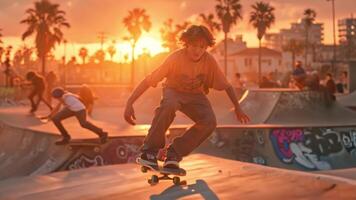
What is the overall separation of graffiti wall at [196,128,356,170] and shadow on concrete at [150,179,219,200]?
584cm

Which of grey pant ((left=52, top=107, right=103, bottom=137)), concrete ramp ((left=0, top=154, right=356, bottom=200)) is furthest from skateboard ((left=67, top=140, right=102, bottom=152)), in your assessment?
concrete ramp ((left=0, top=154, right=356, bottom=200))

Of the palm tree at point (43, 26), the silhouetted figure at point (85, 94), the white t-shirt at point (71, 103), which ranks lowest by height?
the white t-shirt at point (71, 103)

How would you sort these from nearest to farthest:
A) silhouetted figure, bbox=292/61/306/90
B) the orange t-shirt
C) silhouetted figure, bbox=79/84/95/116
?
the orange t-shirt, silhouetted figure, bbox=79/84/95/116, silhouetted figure, bbox=292/61/306/90

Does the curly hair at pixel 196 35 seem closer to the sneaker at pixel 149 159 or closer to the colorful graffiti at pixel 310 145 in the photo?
the sneaker at pixel 149 159

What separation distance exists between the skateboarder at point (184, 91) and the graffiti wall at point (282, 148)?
564 centimetres

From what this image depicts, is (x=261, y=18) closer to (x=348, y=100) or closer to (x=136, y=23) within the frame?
(x=136, y=23)

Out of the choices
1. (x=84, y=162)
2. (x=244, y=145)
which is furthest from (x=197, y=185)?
(x=244, y=145)

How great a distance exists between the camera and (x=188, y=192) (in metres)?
4.80

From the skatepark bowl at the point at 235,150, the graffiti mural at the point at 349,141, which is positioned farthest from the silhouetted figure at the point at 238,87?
the skatepark bowl at the point at 235,150

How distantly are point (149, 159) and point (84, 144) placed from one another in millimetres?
5175

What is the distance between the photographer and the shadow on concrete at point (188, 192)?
15.2 feet

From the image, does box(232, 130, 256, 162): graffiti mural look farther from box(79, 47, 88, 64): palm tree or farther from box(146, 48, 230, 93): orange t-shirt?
box(79, 47, 88, 64): palm tree

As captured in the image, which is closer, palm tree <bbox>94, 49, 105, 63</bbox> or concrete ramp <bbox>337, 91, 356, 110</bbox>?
concrete ramp <bbox>337, 91, 356, 110</bbox>

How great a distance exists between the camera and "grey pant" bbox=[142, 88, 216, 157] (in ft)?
17.2
